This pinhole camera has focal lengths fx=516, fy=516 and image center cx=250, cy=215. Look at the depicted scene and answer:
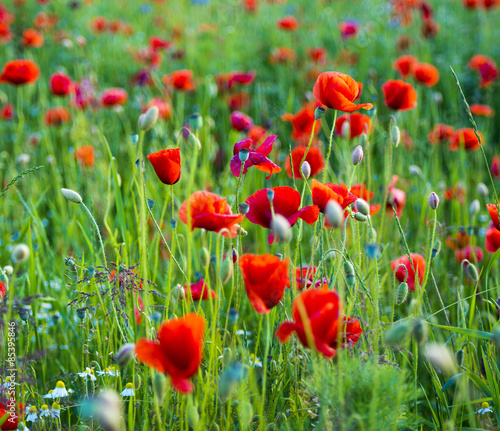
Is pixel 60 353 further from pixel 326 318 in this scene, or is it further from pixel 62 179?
pixel 62 179

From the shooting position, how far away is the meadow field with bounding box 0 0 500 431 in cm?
93

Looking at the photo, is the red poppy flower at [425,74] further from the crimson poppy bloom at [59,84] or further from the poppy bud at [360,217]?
the crimson poppy bloom at [59,84]

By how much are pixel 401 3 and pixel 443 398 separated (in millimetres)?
3838

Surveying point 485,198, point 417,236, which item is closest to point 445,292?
point 417,236

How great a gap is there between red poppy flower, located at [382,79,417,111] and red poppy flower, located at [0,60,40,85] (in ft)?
5.38

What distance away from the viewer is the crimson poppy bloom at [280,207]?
1.06 metres

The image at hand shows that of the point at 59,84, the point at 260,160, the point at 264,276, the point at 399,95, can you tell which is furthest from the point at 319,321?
the point at 59,84

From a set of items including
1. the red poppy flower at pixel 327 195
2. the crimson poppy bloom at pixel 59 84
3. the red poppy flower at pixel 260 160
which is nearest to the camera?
the red poppy flower at pixel 327 195

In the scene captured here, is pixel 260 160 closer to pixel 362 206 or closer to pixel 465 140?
pixel 362 206

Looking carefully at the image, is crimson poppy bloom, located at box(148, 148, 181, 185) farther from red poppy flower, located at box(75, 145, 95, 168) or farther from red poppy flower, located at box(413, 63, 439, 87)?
red poppy flower, located at box(413, 63, 439, 87)

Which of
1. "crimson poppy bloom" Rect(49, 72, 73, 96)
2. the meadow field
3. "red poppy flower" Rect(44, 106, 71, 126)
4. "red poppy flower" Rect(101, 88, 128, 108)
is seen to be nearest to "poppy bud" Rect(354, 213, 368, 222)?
the meadow field

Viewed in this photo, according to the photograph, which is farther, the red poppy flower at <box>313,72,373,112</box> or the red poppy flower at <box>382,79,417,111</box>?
the red poppy flower at <box>382,79,417,111</box>

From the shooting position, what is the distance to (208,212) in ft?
3.33

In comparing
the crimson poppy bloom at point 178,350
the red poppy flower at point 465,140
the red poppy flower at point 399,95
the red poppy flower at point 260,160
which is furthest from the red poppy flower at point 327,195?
the red poppy flower at point 465,140
